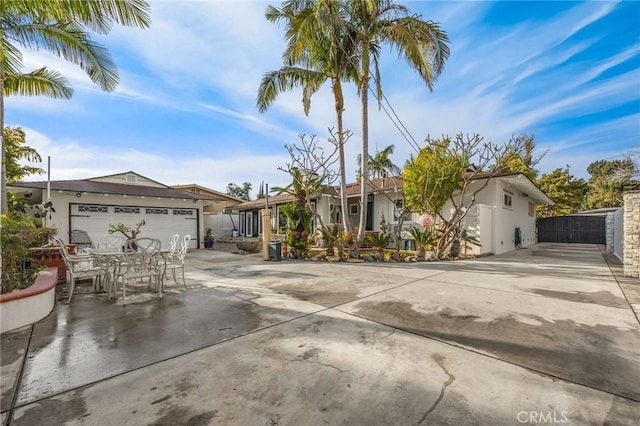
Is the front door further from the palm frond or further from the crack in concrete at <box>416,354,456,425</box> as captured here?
the crack in concrete at <box>416,354,456,425</box>

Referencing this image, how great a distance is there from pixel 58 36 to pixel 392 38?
10.6m

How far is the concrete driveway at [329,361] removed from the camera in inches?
80.0

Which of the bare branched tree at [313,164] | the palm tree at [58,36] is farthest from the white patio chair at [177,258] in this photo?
the bare branched tree at [313,164]

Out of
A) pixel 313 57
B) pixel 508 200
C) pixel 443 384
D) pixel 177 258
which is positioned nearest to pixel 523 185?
→ pixel 508 200

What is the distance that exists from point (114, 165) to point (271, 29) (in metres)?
13.1

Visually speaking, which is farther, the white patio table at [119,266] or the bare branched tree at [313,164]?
the bare branched tree at [313,164]

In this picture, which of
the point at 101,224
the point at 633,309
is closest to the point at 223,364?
the point at 633,309

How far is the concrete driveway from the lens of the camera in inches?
80.0

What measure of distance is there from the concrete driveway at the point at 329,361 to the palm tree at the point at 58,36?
215 inches

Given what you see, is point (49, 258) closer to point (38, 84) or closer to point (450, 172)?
point (38, 84)

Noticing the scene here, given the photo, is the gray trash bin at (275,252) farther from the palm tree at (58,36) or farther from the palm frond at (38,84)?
the palm frond at (38,84)

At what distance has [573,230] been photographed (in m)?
A: 20.8

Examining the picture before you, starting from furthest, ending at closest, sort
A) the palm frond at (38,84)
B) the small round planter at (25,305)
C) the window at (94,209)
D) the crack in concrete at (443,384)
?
the window at (94,209) → the palm frond at (38,84) → the small round planter at (25,305) → the crack in concrete at (443,384)

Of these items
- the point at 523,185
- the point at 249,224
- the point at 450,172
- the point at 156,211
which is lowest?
the point at 249,224
